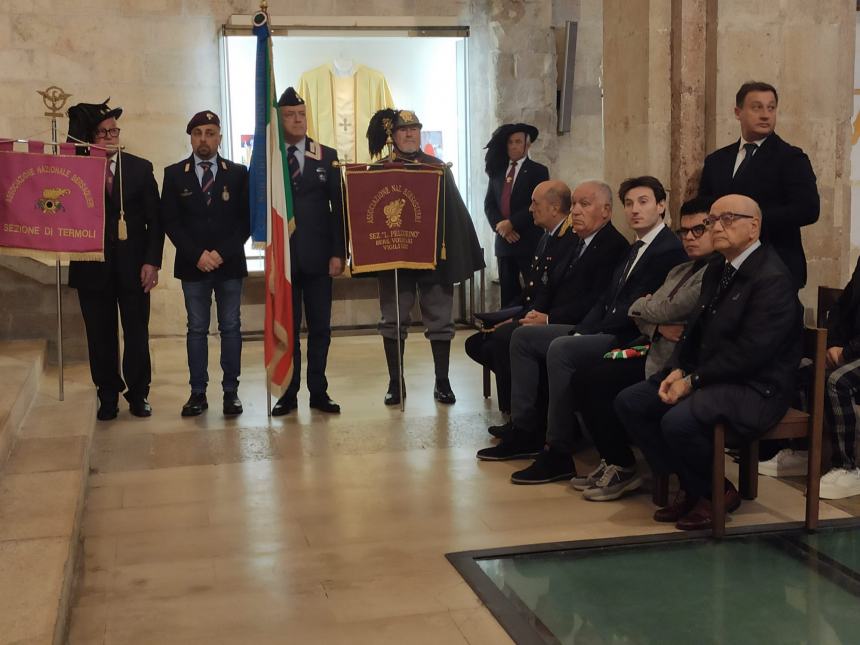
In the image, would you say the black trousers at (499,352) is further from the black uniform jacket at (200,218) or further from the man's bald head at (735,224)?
the man's bald head at (735,224)

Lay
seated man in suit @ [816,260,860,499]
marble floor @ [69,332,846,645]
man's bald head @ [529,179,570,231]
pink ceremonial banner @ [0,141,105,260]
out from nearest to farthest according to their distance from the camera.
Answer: marble floor @ [69,332,846,645] → seated man in suit @ [816,260,860,499] → man's bald head @ [529,179,570,231] → pink ceremonial banner @ [0,141,105,260]

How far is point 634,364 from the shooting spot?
458cm

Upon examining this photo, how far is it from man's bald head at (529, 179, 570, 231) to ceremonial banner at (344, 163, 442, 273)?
2.69 ft

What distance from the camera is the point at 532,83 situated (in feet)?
31.5

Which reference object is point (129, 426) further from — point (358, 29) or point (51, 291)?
point (358, 29)

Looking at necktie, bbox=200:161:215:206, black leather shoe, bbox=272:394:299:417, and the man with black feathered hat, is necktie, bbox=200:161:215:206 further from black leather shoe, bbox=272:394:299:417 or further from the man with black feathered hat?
black leather shoe, bbox=272:394:299:417

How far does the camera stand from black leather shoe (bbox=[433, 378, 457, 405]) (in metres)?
6.43

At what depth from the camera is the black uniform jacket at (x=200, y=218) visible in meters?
6.08

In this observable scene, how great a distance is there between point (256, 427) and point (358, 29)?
4695 millimetres

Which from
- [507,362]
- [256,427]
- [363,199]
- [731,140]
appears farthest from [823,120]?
[256,427]

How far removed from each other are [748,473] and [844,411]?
47 cm

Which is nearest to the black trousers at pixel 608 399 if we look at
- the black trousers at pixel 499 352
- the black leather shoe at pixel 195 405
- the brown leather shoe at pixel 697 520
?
the brown leather shoe at pixel 697 520

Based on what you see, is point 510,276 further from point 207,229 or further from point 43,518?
→ point 43,518

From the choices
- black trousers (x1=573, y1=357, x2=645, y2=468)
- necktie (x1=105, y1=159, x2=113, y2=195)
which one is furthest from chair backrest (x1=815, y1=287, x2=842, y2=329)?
necktie (x1=105, y1=159, x2=113, y2=195)
